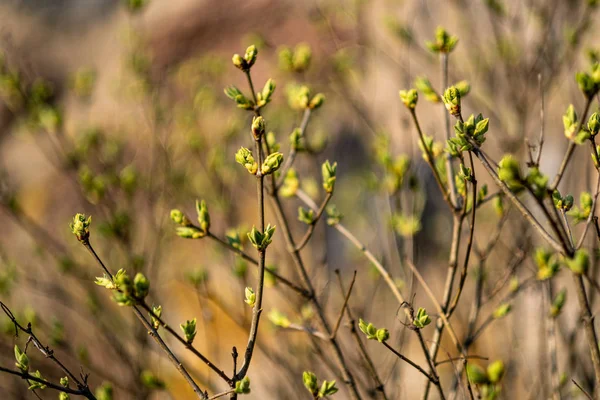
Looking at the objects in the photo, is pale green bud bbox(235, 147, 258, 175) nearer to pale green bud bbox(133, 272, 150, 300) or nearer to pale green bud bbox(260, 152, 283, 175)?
pale green bud bbox(260, 152, 283, 175)

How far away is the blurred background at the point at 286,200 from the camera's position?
2975 millimetres

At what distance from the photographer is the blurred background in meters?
2.97

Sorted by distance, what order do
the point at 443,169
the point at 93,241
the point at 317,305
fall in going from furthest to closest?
the point at 93,241
the point at 443,169
the point at 317,305

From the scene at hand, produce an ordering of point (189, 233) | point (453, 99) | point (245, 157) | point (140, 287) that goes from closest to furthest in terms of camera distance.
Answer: point (140, 287)
point (453, 99)
point (245, 157)
point (189, 233)

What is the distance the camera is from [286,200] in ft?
16.7

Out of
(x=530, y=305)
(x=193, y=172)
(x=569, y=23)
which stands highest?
(x=193, y=172)

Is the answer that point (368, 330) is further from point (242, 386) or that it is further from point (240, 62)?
point (240, 62)

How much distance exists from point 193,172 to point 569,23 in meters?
3.46

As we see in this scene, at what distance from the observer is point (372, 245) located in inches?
172

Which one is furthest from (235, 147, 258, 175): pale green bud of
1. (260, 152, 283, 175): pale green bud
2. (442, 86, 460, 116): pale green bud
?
(442, 86, 460, 116): pale green bud

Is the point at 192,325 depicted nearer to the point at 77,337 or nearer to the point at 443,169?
the point at 443,169

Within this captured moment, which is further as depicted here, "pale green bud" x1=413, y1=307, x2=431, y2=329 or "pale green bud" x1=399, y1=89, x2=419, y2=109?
"pale green bud" x1=399, y1=89, x2=419, y2=109

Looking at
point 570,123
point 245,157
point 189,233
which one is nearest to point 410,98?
point 570,123

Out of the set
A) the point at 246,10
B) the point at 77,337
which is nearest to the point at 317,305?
the point at 77,337
